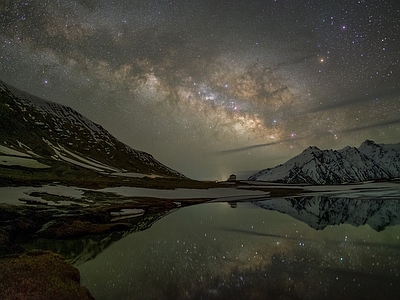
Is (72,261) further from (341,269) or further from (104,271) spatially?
(341,269)

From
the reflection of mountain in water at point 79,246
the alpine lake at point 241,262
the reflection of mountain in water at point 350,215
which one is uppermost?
the reflection of mountain in water at point 350,215

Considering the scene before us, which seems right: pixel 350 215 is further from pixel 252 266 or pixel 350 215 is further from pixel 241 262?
pixel 252 266

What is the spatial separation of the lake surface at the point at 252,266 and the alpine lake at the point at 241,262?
0.05 meters

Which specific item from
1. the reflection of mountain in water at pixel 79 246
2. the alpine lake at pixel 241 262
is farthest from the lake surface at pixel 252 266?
the reflection of mountain in water at pixel 79 246

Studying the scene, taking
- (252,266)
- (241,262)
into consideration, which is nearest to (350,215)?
(241,262)

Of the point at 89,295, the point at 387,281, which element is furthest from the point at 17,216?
the point at 387,281

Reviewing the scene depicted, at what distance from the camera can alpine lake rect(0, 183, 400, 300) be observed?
1566 cm

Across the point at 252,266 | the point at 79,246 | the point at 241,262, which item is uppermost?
the point at 252,266

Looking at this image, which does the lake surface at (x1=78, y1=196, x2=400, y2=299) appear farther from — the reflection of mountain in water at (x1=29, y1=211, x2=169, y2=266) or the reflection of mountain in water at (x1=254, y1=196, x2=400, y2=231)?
the reflection of mountain in water at (x1=254, y1=196, x2=400, y2=231)

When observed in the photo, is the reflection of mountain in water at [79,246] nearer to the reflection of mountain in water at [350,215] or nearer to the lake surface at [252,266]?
the lake surface at [252,266]

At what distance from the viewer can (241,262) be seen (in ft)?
71.5

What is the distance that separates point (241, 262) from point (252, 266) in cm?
143

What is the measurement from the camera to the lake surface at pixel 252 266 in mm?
15555

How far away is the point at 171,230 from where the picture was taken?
123 feet
